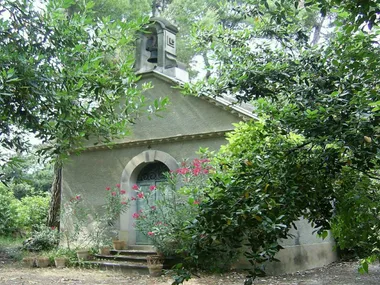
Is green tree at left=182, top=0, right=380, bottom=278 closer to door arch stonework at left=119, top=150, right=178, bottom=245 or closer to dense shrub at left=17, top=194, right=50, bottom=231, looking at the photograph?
door arch stonework at left=119, top=150, right=178, bottom=245

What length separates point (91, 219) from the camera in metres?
12.5

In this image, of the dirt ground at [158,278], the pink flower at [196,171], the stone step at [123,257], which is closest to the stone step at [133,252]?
the stone step at [123,257]

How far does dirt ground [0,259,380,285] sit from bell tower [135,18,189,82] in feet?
18.3

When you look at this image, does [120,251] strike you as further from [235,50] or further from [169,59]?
[235,50]

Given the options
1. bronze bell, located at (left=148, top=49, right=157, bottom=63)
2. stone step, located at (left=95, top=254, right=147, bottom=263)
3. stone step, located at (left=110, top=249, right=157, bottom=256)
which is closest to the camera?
stone step, located at (left=95, top=254, right=147, bottom=263)

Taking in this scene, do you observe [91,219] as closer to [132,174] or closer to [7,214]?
[132,174]

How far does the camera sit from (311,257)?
11.1 meters

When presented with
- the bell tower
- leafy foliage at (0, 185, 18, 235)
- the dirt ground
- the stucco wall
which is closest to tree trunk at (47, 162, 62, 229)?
the stucco wall

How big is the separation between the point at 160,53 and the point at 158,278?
6393 mm

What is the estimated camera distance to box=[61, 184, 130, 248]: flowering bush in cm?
1179

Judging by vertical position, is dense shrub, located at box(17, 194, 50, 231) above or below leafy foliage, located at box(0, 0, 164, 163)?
below

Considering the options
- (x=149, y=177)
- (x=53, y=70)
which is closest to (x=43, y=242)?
(x=149, y=177)

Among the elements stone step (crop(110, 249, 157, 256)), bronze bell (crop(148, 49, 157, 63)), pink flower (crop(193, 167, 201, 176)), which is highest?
bronze bell (crop(148, 49, 157, 63))

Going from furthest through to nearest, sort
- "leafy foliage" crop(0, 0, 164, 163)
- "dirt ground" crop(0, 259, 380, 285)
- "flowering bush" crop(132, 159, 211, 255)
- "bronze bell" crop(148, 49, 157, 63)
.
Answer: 1. "bronze bell" crop(148, 49, 157, 63)
2. "flowering bush" crop(132, 159, 211, 255)
3. "dirt ground" crop(0, 259, 380, 285)
4. "leafy foliage" crop(0, 0, 164, 163)
